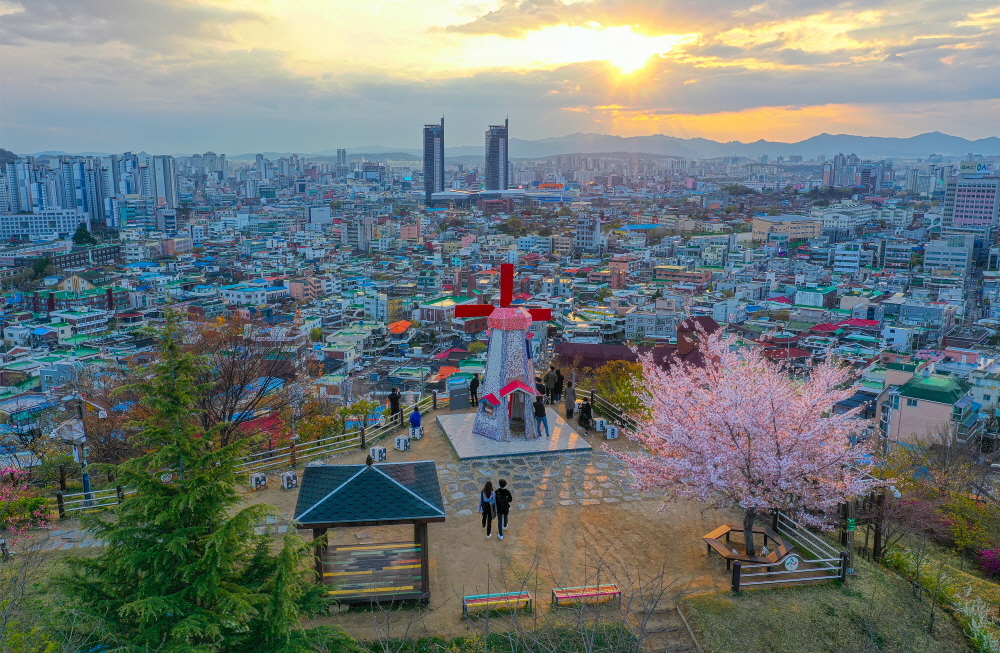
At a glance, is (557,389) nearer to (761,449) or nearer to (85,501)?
(761,449)

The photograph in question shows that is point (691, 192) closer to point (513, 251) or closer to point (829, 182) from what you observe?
point (829, 182)

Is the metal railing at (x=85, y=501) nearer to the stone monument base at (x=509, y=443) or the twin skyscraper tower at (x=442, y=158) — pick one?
the stone monument base at (x=509, y=443)

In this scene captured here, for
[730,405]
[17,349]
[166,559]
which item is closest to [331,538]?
[166,559]

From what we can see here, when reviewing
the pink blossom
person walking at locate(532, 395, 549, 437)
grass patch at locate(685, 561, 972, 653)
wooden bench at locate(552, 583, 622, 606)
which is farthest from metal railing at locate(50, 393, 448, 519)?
grass patch at locate(685, 561, 972, 653)

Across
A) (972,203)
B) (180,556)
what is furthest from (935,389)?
(972,203)

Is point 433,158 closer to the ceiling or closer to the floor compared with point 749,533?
closer to the ceiling

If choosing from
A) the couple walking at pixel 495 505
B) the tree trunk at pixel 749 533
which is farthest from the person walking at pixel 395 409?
the tree trunk at pixel 749 533
